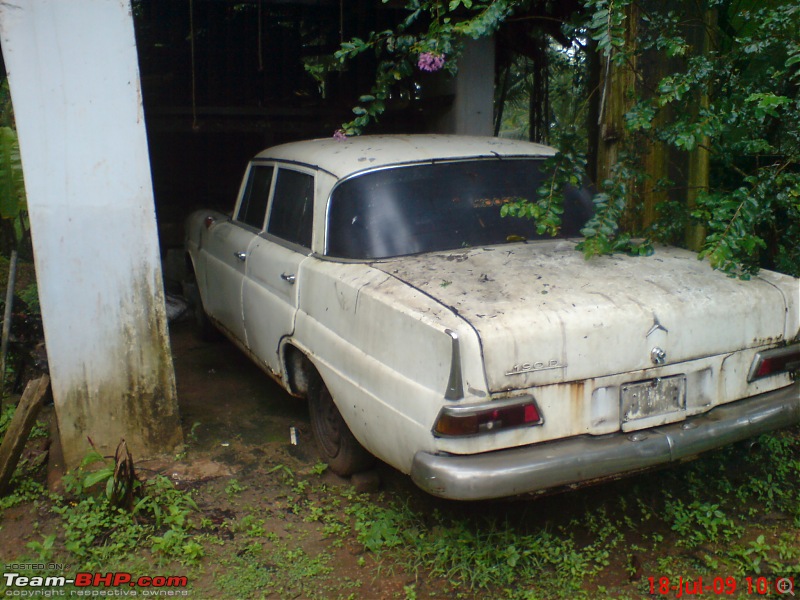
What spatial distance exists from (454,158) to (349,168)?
58cm

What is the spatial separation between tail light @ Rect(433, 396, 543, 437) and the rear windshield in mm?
1105

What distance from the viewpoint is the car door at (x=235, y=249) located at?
462 cm

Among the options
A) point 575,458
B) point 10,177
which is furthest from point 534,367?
point 10,177

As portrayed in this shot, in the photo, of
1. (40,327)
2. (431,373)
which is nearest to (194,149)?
(40,327)

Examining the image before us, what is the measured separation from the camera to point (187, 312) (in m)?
6.61

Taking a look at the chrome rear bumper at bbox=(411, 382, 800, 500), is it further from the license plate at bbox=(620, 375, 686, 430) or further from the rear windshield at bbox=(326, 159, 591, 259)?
the rear windshield at bbox=(326, 159, 591, 259)

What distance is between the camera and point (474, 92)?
265 inches

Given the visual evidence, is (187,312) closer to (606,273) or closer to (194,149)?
(194,149)

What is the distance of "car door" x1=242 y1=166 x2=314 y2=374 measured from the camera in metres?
3.90

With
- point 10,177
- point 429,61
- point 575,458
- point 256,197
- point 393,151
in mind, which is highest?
point 429,61

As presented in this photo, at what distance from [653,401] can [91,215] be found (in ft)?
9.10

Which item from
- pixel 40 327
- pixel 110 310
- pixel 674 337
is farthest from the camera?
pixel 40 327

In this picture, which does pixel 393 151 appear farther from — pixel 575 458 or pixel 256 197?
pixel 575 458

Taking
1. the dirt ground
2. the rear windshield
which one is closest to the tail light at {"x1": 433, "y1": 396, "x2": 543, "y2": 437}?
the dirt ground
